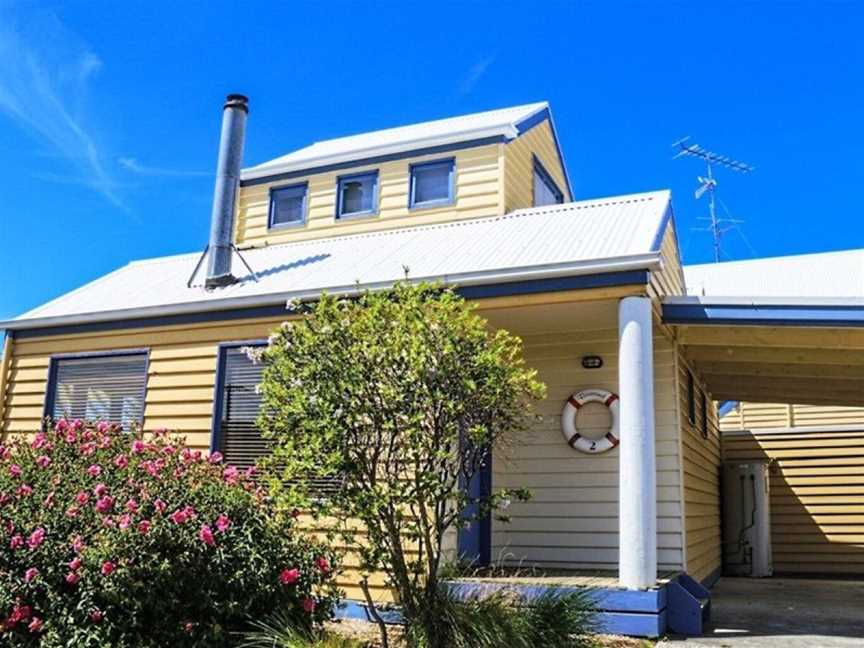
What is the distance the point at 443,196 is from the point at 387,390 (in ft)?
22.6

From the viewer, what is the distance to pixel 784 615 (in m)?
8.03

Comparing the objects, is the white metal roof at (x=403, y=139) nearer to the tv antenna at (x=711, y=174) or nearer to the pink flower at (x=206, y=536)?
the tv antenna at (x=711, y=174)

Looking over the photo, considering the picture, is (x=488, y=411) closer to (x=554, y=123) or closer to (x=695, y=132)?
(x=554, y=123)

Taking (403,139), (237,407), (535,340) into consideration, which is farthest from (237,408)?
(403,139)

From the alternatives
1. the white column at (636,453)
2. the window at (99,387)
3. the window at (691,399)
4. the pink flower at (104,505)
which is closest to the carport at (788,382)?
the window at (691,399)

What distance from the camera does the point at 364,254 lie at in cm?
1038

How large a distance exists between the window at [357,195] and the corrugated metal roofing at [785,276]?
519 cm

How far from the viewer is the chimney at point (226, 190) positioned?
1027 centimetres

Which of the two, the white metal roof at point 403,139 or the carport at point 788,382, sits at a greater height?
the white metal roof at point 403,139

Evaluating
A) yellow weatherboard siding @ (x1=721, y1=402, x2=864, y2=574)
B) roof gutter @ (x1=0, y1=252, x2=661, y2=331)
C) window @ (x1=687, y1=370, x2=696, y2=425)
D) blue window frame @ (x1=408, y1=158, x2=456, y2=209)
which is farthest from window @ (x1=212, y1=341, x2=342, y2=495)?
yellow weatherboard siding @ (x1=721, y1=402, x2=864, y2=574)

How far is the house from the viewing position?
718cm

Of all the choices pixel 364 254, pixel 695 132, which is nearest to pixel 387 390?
pixel 364 254

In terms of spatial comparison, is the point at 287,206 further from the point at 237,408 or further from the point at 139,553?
the point at 139,553

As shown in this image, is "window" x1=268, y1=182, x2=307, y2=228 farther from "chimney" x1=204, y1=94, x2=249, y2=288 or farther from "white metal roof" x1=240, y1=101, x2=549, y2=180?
"chimney" x1=204, y1=94, x2=249, y2=288
